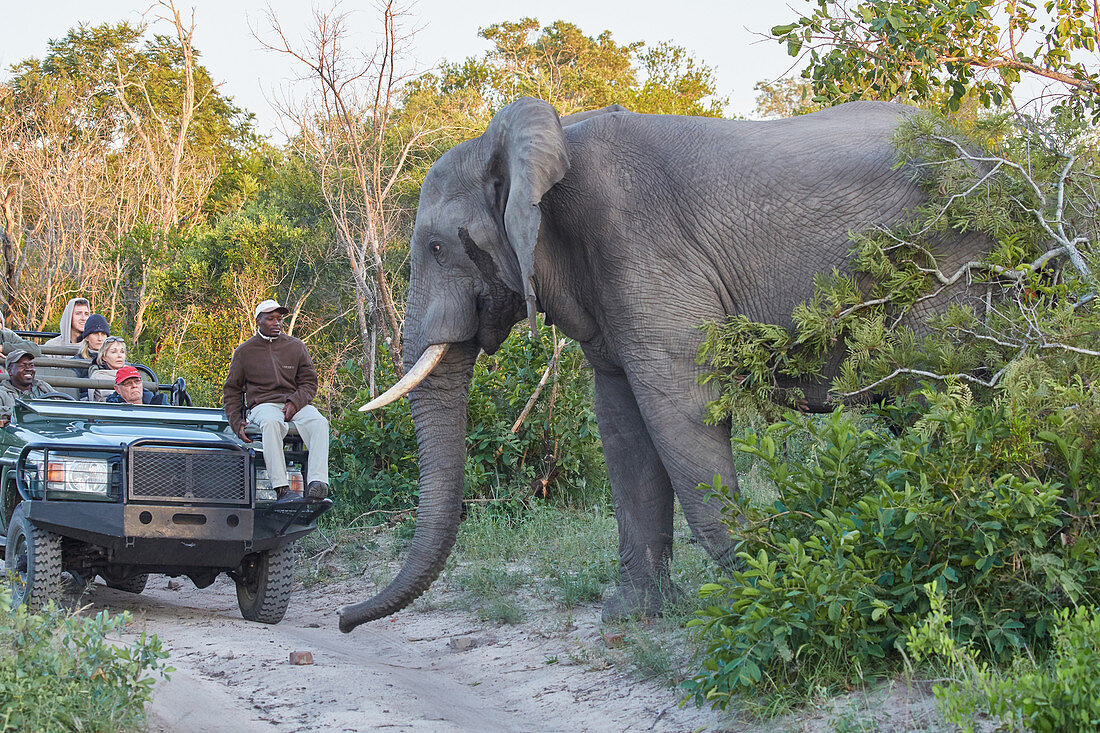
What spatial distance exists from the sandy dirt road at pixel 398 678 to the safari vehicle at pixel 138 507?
1.44 feet

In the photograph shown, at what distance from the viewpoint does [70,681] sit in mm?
4445

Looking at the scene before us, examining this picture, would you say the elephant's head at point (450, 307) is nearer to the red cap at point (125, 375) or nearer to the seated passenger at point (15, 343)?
the red cap at point (125, 375)

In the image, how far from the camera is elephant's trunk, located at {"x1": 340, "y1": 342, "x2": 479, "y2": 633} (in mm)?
6324

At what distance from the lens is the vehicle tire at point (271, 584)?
775cm

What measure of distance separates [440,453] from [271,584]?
79.0 inches

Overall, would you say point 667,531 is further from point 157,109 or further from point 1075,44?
point 157,109

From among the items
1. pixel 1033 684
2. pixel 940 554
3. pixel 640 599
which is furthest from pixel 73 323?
pixel 1033 684

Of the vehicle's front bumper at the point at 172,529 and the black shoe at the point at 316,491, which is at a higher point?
the black shoe at the point at 316,491

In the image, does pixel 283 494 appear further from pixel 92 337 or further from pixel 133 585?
pixel 92 337

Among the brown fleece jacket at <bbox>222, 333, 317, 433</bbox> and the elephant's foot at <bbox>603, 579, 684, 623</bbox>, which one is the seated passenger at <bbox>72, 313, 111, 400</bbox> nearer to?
the brown fleece jacket at <bbox>222, 333, 317, 433</bbox>

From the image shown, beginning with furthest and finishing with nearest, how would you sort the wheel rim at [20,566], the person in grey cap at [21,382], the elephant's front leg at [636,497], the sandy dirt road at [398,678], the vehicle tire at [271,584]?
the person in grey cap at [21,382], the vehicle tire at [271,584], the wheel rim at [20,566], the elephant's front leg at [636,497], the sandy dirt road at [398,678]

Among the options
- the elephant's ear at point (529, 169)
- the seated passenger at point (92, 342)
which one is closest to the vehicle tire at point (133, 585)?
the seated passenger at point (92, 342)

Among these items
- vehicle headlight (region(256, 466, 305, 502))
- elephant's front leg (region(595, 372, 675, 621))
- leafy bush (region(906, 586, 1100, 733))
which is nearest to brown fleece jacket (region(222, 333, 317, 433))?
vehicle headlight (region(256, 466, 305, 502))

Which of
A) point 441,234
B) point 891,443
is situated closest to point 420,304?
point 441,234
